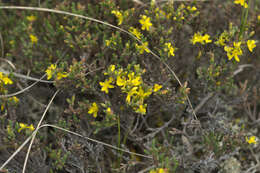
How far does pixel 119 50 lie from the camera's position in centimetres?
314

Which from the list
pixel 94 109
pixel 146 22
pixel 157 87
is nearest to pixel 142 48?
pixel 146 22

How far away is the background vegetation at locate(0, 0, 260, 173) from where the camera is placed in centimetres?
279

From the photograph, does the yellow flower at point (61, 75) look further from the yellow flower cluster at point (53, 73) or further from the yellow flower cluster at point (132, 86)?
the yellow flower cluster at point (132, 86)

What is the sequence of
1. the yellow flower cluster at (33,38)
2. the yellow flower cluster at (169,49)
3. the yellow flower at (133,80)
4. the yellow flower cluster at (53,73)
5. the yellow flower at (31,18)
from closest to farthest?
the yellow flower at (133,80)
the yellow flower cluster at (53,73)
the yellow flower cluster at (169,49)
the yellow flower cluster at (33,38)
the yellow flower at (31,18)

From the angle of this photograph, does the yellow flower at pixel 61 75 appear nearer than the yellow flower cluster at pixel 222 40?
Yes

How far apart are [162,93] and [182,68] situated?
53.3 inches

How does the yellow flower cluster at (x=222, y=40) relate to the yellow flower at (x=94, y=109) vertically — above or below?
above

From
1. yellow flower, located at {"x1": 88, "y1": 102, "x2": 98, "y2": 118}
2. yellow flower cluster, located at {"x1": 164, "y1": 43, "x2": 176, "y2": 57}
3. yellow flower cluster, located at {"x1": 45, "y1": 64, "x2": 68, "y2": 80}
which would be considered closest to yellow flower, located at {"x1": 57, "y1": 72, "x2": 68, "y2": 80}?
yellow flower cluster, located at {"x1": 45, "y1": 64, "x2": 68, "y2": 80}

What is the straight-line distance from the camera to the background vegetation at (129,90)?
279 cm

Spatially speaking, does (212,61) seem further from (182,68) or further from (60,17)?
(60,17)

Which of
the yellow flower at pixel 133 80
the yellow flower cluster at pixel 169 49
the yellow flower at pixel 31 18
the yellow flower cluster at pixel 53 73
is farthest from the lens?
the yellow flower at pixel 31 18

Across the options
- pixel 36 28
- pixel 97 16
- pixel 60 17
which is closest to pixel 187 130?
pixel 97 16

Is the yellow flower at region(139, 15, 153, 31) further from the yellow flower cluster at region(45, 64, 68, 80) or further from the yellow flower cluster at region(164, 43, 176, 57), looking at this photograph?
the yellow flower cluster at region(45, 64, 68, 80)

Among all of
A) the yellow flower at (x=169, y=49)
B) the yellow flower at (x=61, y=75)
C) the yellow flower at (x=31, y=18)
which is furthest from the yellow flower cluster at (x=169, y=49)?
the yellow flower at (x=31, y=18)
